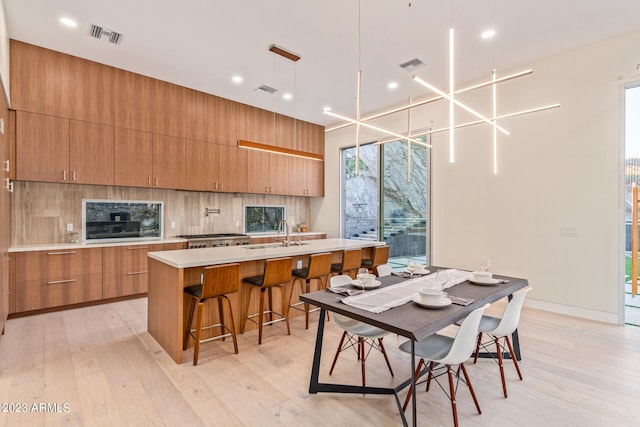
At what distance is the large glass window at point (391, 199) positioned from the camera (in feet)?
18.0

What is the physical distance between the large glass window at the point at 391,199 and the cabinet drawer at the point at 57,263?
426 centimetres

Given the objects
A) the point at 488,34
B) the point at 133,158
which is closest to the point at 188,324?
the point at 133,158

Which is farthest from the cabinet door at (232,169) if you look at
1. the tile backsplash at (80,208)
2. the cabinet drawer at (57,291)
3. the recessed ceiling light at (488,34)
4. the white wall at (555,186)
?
the recessed ceiling light at (488,34)

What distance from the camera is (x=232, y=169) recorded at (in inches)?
227

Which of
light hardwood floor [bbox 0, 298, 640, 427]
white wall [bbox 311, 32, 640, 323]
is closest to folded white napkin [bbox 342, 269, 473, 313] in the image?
light hardwood floor [bbox 0, 298, 640, 427]

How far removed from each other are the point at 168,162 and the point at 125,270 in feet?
5.70

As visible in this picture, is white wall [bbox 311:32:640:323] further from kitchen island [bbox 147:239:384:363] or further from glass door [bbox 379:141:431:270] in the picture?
kitchen island [bbox 147:239:384:363]

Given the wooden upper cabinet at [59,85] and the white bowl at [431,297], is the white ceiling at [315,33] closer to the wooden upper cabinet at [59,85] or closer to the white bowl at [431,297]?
the wooden upper cabinet at [59,85]

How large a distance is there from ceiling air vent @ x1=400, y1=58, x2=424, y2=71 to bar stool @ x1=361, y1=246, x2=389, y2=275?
2.52 metres

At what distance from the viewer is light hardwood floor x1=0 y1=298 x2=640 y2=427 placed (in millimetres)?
2021

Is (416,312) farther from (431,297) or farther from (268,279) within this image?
(268,279)

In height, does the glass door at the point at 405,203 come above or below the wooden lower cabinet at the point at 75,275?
above

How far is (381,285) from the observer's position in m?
2.57

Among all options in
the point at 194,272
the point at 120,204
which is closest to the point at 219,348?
the point at 194,272
